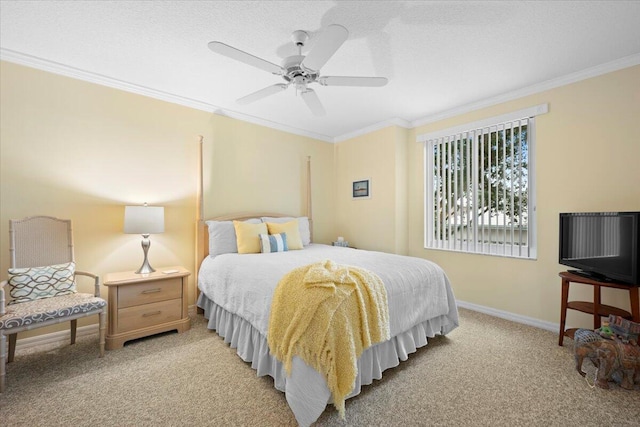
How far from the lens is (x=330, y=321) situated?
1.64 m

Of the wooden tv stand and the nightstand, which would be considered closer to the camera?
the wooden tv stand

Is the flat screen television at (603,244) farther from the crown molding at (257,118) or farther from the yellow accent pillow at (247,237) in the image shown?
the yellow accent pillow at (247,237)

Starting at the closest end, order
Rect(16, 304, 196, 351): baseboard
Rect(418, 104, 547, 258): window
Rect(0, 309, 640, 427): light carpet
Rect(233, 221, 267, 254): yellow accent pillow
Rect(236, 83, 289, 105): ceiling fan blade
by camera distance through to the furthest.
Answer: Rect(0, 309, 640, 427): light carpet → Rect(236, 83, 289, 105): ceiling fan blade → Rect(16, 304, 196, 351): baseboard → Rect(418, 104, 547, 258): window → Rect(233, 221, 267, 254): yellow accent pillow

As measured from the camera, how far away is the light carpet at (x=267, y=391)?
1.70m

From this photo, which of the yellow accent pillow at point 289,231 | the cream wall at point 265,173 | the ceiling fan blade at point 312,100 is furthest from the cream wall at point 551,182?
the ceiling fan blade at point 312,100

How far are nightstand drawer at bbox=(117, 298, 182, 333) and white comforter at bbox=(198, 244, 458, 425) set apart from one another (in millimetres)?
349

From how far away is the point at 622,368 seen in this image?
77.5 inches

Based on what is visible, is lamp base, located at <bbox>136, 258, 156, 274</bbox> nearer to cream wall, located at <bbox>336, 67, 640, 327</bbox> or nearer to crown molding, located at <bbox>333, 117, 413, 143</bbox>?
cream wall, located at <bbox>336, 67, 640, 327</bbox>

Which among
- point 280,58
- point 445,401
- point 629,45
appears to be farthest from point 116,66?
point 629,45

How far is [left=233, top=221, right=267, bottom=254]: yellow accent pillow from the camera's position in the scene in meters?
3.32

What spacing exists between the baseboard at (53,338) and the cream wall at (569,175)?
14.2ft

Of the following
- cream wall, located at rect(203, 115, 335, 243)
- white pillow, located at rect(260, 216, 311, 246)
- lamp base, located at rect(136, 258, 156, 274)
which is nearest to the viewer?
lamp base, located at rect(136, 258, 156, 274)

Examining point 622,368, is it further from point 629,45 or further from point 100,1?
point 100,1

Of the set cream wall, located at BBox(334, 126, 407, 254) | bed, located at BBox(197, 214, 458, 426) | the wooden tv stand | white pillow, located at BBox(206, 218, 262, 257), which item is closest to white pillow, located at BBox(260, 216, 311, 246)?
white pillow, located at BBox(206, 218, 262, 257)
